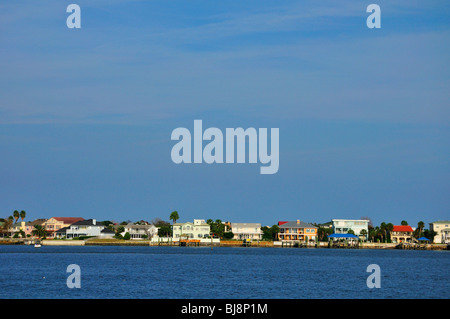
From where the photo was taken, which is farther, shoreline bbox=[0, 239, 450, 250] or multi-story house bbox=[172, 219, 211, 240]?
multi-story house bbox=[172, 219, 211, 240]

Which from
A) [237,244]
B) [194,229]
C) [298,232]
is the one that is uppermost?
[194,229]

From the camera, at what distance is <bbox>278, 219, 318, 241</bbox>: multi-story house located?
194m

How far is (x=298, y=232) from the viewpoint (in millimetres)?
195000

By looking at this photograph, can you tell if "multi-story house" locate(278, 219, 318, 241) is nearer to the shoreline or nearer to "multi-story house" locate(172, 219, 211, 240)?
the shoreline

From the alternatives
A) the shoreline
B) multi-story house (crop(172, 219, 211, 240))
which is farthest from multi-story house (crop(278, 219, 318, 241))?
multi-story house (crop(172, 219, 211, 240))

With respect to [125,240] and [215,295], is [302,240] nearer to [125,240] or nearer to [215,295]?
[125,240]

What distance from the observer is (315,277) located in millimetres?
65875

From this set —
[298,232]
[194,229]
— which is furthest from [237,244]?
[298,232]

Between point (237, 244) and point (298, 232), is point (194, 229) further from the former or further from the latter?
point (298, 232)

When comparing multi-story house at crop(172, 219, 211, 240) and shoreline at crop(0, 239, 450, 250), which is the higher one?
multi-story house at crop(172, 219, 211, 240)

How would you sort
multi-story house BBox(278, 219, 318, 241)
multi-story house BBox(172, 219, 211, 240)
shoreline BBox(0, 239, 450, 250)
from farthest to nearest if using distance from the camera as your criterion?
multi-story house BBox(278, 219, 318, 241), multi-story house BBox(172, 219, 211, 240), shoreline BBox(0, 239, 450, 250)
